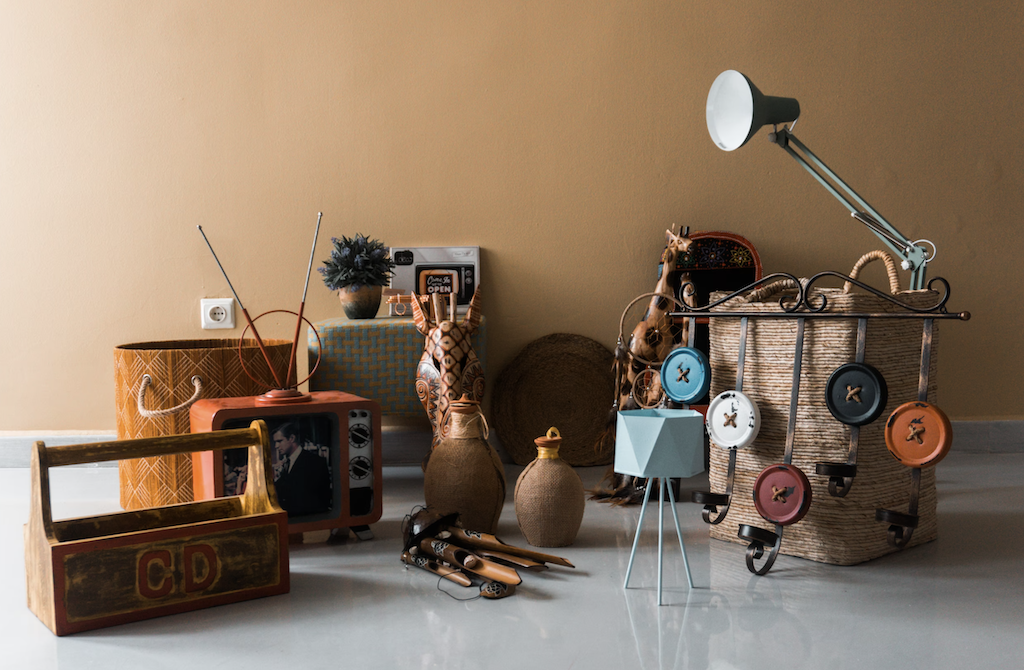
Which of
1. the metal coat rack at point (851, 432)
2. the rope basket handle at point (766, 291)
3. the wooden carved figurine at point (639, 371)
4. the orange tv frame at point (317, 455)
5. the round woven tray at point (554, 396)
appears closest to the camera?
the metal coat rack at point (851, 432)

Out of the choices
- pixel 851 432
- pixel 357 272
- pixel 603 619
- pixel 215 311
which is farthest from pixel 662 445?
pixel 215 311

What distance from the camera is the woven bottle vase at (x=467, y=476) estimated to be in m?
1.63

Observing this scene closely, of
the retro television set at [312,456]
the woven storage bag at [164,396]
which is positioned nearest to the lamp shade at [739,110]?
the retro television set at [312,456]

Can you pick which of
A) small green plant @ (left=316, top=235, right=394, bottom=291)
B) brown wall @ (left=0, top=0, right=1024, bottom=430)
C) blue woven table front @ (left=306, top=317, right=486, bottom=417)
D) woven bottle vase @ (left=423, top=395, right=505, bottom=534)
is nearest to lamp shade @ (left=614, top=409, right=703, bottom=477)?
woven bottle vase @ (left=423, top=395, right=505, bottom=534)

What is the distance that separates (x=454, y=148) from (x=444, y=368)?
0.85 metres

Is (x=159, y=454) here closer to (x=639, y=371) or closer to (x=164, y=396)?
(x=164, y=396)

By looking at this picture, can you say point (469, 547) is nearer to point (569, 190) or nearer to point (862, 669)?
point (862, 669)

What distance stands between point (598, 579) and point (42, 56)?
7.72ft

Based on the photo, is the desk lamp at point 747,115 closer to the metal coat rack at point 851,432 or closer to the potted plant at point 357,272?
the metal coat rack at point 851,432

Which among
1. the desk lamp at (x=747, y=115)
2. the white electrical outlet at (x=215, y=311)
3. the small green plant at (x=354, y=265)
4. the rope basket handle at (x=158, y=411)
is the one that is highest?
the desk lamp at (x=747, y=115)

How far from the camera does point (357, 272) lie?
2.21 metres

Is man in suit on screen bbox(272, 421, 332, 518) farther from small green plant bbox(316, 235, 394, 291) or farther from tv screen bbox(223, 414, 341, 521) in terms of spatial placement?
small green plant bbox(316, 235, 394, 291)

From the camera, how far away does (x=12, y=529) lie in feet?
5.82

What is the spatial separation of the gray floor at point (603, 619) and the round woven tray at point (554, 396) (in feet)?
2.57
